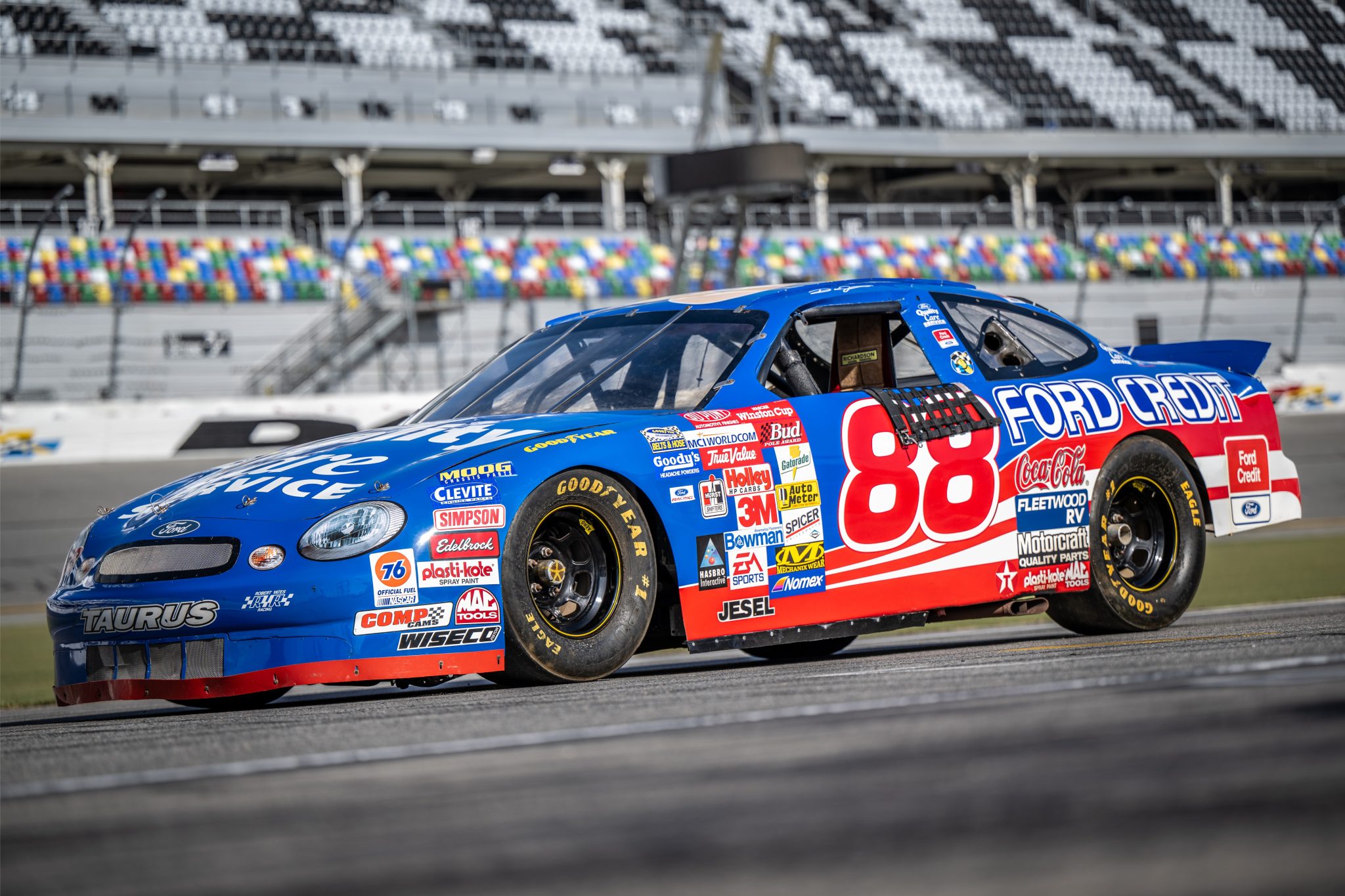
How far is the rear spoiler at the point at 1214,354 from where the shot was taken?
24.7 feet

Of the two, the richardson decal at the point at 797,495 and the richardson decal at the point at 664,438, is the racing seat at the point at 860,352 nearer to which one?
the richardson decal at the point at 797,495

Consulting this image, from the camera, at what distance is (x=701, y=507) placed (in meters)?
5.60

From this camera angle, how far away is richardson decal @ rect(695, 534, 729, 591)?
554 cm

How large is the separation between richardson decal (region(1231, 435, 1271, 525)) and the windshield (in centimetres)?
245

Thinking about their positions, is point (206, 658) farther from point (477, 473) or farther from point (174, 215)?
point (174, 215)

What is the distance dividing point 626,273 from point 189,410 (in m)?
12.2

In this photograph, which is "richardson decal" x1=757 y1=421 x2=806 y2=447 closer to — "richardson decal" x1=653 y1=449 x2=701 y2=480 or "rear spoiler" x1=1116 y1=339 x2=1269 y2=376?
"richardson decal" x1=653 y1=449 x2=701 y2=480

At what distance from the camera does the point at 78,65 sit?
101 ft

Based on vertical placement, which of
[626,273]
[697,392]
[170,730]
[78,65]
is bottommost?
[170,730]

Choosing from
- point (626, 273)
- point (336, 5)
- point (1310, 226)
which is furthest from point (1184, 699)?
point (1310, 226)

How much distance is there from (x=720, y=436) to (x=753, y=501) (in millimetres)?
261

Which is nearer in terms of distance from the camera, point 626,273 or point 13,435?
point 13,435

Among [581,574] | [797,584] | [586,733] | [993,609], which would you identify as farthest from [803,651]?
[586,733]

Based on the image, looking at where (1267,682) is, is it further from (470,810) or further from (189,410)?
(189,410)
